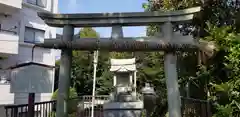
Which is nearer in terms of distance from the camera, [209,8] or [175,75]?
[175,75]

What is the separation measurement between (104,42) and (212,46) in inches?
81.3

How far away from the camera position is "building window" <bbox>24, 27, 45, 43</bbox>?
486 inches

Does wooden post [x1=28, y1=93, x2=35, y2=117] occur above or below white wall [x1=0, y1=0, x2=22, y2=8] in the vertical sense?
below

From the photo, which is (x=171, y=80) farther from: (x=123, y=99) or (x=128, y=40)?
(x=123, y=99)

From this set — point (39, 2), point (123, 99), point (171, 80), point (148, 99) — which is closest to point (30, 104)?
point (171, 80)

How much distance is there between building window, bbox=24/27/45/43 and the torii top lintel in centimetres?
781

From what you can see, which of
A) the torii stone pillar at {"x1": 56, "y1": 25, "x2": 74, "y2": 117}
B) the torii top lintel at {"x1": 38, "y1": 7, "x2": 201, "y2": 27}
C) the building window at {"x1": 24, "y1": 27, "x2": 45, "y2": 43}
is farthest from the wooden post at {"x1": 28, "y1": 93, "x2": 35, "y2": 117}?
the building window at {"x1": 24, "y1": 27, "x2": 45, "y2": 43}

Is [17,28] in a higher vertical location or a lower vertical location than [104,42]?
higher

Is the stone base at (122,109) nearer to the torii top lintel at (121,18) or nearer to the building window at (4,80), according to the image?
the torii top lintel at (121,18)

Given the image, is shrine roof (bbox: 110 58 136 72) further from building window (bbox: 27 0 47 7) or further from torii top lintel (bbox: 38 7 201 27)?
building window (bbox: 27 0 47 7)

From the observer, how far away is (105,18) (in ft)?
16.1

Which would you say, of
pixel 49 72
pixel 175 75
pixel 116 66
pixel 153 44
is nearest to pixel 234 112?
pixel 175 75

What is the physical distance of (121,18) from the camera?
193 inches

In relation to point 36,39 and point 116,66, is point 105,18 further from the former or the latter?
point 36,39
